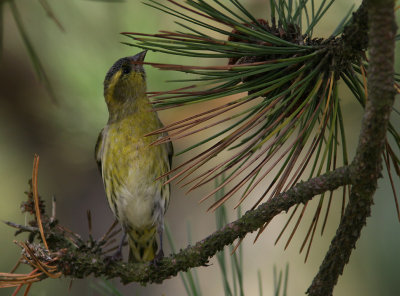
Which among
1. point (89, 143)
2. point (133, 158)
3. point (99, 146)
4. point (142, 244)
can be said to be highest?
point (89, 143)

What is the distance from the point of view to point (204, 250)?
3.59ft

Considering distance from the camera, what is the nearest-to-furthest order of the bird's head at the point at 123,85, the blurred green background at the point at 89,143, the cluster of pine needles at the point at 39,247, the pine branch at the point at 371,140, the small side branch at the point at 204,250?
the pine branch at the point at 371,140
the small side branch at the point at 204,250
the cluster of pine needles at the point at 39,247
the blurred green background at the point at 89,143
the bird's head at the point at 123,85

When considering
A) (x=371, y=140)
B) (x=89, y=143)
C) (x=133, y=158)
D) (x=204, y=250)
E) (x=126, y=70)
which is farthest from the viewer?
(x=89, y=143)

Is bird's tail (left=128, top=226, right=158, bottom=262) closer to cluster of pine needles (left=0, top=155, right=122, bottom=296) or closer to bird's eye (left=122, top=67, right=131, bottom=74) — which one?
bird's eye (left=122, top=67, right=131, bottom=74)

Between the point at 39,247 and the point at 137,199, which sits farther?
the point at 137,199

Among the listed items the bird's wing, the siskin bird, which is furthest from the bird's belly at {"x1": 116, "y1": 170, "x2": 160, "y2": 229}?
the bird's wing

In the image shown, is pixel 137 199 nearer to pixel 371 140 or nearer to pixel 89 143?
pixel 89 143

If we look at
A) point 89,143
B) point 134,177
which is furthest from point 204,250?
point 89,143

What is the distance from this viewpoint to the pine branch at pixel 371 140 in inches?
30.6

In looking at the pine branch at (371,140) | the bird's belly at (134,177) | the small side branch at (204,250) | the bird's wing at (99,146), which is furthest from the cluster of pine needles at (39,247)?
the bird's wing at (99,146)

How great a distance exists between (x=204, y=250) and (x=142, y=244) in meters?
1.36

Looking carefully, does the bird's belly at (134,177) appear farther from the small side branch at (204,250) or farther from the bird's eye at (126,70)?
the small side branch at (204,250)

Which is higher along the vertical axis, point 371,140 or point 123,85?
point 123,85

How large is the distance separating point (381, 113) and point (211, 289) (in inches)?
96.6
